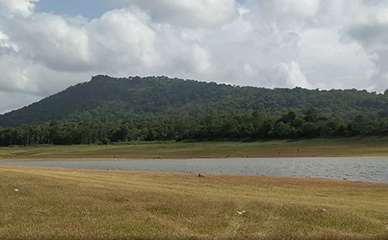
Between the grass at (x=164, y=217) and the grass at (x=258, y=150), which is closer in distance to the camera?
the grass at (x=164, y=217)

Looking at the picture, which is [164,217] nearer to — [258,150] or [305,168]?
[305,168]

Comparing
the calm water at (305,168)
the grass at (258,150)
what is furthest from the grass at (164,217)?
the grass at (258,150)

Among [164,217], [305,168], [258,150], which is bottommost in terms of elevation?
[305,168]

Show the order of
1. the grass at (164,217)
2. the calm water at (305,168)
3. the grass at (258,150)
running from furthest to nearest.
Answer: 1. the grass at (258,150)
2. the calm water at (305,168)
3. the grass at (164,217)

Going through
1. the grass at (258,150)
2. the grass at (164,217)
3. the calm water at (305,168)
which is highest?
the grass at (258,150)

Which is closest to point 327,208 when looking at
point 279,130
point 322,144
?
point 322,144

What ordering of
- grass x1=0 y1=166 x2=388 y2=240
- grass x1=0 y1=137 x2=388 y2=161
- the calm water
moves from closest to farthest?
grass x1=0 y1=166 x2=388 y2=240 < the calm water < grass x1=0 y1=137 x2=388 y2=161

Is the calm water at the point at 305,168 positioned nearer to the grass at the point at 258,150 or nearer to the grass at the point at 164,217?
the grass at the point at 258,150

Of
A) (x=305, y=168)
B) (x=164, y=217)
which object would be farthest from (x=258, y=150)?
(x=164, y=217)

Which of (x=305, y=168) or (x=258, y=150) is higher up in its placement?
(x=258, y=150)

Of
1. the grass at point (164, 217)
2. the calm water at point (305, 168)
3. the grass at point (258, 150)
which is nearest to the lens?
the grass at point (164, 217)

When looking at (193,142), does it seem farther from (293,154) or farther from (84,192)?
(84,192)

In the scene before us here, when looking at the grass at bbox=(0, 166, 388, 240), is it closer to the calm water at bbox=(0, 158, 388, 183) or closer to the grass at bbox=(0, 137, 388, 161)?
the calm water at bbox=(0, 158, 388, 183)

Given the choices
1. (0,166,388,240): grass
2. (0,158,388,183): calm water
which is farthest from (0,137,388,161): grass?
(0,166,388,240): grass
